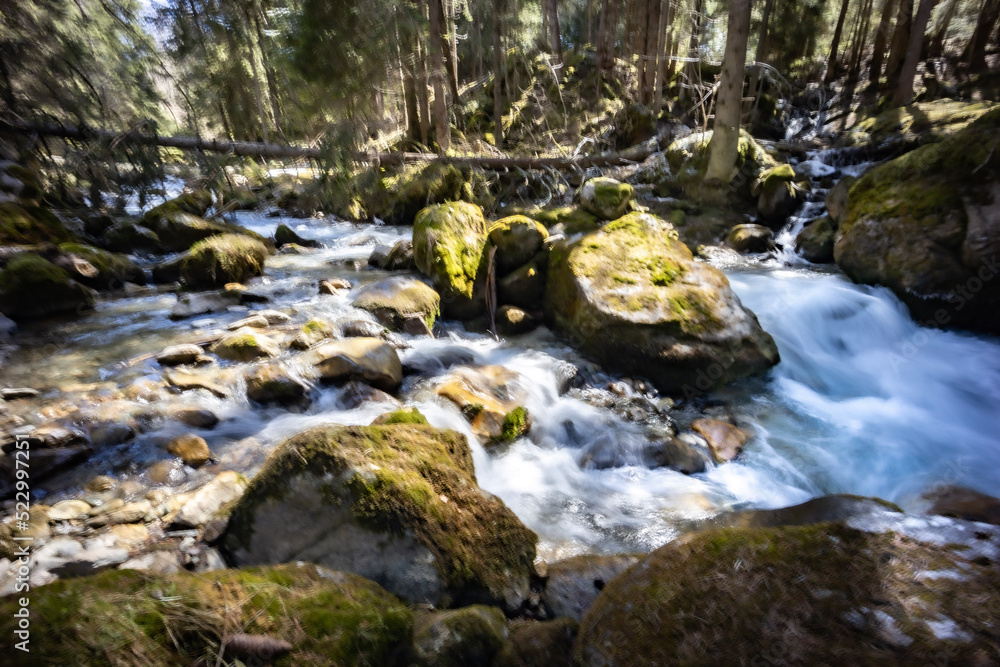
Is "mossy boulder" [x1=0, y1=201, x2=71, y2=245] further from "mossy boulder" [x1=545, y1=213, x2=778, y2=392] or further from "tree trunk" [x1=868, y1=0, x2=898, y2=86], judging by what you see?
"tree trunk" [x1=868, y1=0, x2=898, y2=86]

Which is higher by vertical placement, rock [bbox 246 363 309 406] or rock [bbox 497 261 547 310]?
rock [bbox 497 261 547 310]

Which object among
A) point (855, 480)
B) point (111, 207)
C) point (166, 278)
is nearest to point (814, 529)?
point (855, 480)

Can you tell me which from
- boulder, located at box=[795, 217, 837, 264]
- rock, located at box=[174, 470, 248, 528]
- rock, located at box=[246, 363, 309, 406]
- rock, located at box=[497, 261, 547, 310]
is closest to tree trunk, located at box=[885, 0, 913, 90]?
boulder, located at box=[795, 217, 837, 264]

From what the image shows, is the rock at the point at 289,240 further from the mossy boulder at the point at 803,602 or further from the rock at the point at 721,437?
the mossy boulder at the point at 803,602

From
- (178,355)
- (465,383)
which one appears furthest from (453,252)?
(178,355)

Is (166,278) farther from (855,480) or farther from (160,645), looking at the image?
(855,480)

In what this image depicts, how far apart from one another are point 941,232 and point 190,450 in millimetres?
10944

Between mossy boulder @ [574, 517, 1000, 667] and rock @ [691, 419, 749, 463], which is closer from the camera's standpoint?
mossy boulder @ [574, 517, 1000, 667]

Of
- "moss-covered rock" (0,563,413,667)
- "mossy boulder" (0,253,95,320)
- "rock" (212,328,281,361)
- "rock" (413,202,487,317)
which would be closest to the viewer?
"moss-covered rock" (0,563,413,667)

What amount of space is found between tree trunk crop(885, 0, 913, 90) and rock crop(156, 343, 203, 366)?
963 inches

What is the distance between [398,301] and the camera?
23.4 feet

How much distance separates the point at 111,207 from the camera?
344 inches

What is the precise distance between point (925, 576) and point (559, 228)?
22.7 ft

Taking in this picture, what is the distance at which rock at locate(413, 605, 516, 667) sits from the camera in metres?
1.99
